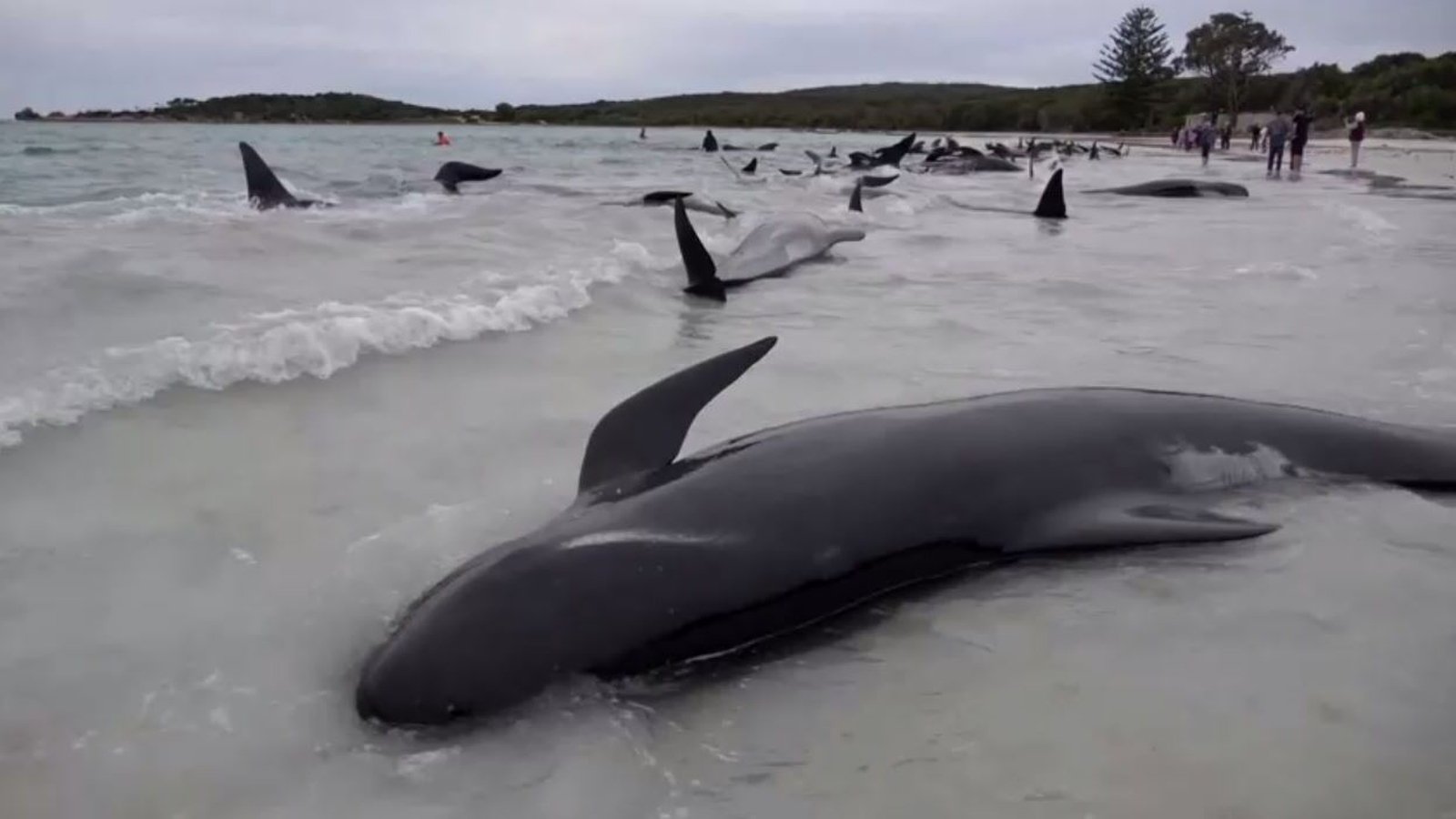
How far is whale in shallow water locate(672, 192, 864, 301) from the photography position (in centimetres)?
941

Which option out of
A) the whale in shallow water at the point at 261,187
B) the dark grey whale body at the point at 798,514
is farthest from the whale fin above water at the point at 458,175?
the dark grey whale body at the point at 798,514

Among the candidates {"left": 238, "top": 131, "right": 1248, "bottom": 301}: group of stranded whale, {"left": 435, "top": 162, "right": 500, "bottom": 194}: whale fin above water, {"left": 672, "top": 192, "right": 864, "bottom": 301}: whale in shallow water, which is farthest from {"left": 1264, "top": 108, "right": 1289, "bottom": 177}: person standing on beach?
{"left": 672, "top": 192, "right": 864, "bottom": 301}: whale in shallow water

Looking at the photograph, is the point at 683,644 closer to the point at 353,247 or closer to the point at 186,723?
the point at 186,723

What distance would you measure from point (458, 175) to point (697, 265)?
14.7 meters

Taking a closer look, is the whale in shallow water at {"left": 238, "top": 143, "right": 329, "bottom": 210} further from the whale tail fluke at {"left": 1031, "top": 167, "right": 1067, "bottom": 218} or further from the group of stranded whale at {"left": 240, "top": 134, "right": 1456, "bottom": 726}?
the group of stranded whale at {"left": 240, "top": 134, "right": 1456, "bottom": 726}

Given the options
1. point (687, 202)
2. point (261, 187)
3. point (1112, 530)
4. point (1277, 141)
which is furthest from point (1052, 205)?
point (1277, 141)

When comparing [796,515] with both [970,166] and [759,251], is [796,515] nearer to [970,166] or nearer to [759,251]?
[759,251]

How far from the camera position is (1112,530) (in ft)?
13.0

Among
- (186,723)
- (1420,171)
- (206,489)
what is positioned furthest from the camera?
(1420,171)

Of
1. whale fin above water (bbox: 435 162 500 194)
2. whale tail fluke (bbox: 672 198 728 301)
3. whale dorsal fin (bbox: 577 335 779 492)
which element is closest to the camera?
whale dorsal fin (bbox: 577 335 779 492)

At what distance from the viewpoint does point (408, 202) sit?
18.0m

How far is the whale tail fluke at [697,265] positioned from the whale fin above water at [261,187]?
803cm

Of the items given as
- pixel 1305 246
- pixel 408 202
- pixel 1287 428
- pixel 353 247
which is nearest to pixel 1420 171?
pixel 1305 246

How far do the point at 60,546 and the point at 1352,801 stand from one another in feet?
12.8
